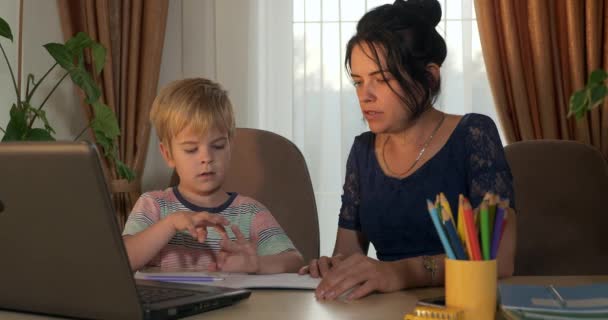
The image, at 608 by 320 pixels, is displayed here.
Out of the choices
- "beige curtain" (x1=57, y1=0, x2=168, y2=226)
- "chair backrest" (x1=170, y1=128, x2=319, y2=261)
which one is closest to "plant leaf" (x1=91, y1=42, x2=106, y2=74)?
"beige curtain" (x1=57, y1=0, x2=168, y2=226)

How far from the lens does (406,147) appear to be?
1906mm

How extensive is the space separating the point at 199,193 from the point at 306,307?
762mm

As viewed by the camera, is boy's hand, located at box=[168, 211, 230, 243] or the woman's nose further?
the woman's nose

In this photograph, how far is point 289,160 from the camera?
7.27ft

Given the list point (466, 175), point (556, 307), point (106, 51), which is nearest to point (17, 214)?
point (556, 307)

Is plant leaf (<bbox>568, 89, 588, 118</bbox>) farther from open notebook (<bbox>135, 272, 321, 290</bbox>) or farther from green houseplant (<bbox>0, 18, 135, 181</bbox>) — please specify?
green houseplant (<bbox>0, 18, 135, 181</bbox>)

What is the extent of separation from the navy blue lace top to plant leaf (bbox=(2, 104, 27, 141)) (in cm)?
136

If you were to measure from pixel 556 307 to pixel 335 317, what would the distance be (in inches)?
10.9

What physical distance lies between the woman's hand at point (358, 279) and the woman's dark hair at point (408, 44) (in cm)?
53

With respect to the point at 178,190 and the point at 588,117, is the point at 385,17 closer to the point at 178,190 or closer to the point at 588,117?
the point at 178,190

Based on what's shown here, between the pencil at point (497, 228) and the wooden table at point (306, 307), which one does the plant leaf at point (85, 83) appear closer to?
the wooden table at point (306, 307)

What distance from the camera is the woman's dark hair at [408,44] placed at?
175 centimetres

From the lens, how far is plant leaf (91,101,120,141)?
2.96m

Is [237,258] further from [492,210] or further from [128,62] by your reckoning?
[128,62]
